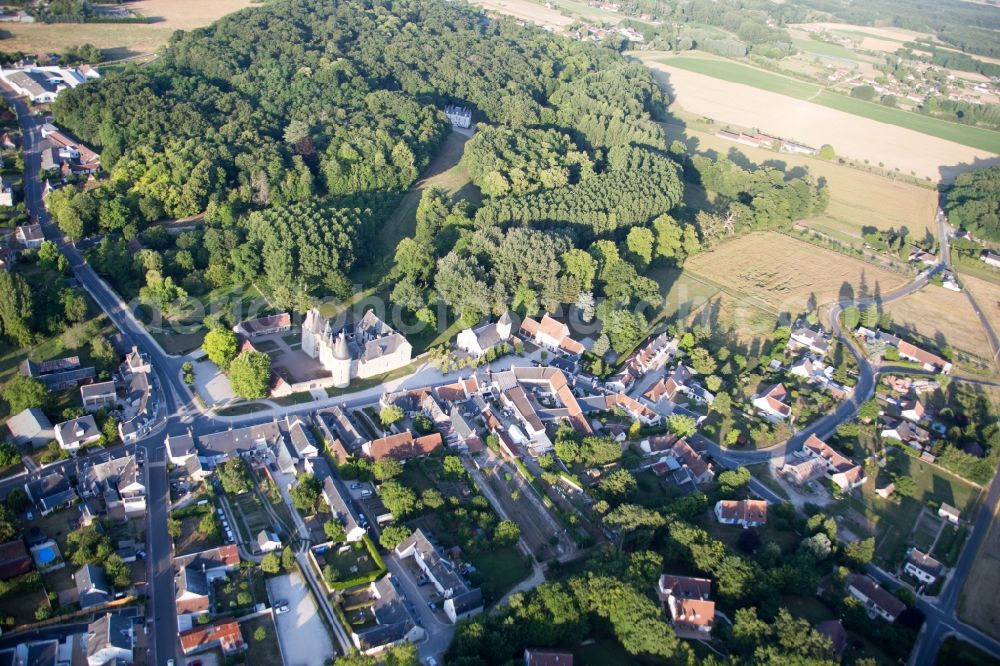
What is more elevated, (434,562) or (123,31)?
(123,31)

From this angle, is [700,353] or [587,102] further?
[587,102]

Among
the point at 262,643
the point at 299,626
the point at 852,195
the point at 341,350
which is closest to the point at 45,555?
the point at 262,643

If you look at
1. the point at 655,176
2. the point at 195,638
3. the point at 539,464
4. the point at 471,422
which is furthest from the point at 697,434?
the point at 655,176

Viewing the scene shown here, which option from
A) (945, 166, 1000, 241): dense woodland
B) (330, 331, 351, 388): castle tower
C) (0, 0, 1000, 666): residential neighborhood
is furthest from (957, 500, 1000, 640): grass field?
(945, 166, 1000, 241): dense woodland

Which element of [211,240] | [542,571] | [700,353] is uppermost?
[211,240]

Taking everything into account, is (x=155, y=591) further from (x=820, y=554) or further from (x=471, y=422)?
(x=820, y=554)

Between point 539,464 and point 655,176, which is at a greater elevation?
point 655,176

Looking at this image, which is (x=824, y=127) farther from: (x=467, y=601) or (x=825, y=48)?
(x=467, y=601)

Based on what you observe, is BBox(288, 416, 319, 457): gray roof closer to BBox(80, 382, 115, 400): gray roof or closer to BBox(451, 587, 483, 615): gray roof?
BBox(80, 382, 115, 400): gray roof
